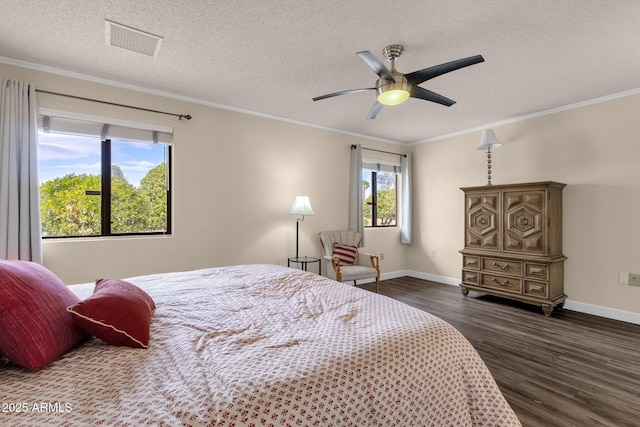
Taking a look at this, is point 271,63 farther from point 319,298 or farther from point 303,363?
point 303,363

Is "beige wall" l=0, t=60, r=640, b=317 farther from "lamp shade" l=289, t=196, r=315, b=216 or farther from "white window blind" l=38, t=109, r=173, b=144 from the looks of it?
"lamp shade" l=289, t=196, r=315, b=216

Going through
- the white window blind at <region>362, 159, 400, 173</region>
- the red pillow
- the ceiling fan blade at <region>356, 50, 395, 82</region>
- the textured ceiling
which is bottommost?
the red pillow

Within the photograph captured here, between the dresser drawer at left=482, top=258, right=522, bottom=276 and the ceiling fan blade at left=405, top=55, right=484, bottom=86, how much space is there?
110 inches

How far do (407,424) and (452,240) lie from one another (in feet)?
14.8

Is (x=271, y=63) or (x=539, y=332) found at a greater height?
(x=271, y=63)

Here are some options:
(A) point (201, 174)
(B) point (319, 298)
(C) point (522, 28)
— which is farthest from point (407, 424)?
(A) point (201, 174)

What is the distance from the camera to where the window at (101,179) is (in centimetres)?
294

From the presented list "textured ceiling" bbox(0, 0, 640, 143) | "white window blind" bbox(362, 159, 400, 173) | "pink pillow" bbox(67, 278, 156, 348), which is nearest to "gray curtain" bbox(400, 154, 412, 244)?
"white window blind" bbox(362, 159, 400, 173)

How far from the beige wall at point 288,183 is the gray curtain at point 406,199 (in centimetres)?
99

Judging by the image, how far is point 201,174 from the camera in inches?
143

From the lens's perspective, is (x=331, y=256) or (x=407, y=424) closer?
(x=407, y=424)

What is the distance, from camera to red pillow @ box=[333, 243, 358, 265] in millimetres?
4395

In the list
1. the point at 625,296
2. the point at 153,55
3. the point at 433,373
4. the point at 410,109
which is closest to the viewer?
the point at 433,373

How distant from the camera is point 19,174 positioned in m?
2.64
